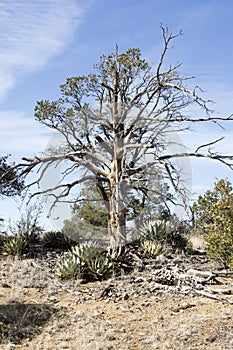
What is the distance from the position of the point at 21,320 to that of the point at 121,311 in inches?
81.6

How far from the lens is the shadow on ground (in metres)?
7.81

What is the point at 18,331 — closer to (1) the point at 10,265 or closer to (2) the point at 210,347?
(2) the point at 210,347

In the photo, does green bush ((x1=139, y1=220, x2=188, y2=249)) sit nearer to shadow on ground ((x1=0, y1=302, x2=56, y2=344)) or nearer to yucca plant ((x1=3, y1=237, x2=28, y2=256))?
yucca plant ((x1=3, y1=237, x2=28, y2=256))

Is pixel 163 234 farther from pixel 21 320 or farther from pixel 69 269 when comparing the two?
pixel 21 320

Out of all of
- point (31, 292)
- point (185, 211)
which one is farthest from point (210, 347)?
point (185, 211)

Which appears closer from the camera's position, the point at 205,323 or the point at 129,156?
the point at 205,323

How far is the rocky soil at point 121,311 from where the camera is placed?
23.8 feet

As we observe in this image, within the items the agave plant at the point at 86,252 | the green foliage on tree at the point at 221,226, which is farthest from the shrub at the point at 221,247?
the agave plant at the point at 86,252

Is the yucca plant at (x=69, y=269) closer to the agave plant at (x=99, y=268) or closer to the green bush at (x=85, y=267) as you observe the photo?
the green bush at (x=85, y=267)

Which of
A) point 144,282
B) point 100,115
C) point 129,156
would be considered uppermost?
point 100,115

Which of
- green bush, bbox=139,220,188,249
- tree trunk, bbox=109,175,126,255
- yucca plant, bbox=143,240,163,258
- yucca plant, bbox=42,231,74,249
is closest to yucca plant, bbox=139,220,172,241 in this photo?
green bush, bbox=139,220,188,249

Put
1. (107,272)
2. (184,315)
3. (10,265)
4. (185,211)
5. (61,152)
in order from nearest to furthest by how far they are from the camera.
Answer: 1. (184,315)
2. (107,272)
3. (10,265)
4. (185,211)
5. (61,152)

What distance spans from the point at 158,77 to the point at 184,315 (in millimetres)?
9851

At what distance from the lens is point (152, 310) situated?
8836 millimetres
